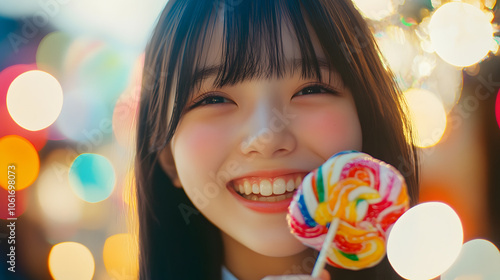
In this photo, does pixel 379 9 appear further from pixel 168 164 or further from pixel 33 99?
pixel 33 99

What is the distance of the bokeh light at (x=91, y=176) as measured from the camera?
11.7 feet

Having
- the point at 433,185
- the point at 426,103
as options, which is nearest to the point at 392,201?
the point at 426,103

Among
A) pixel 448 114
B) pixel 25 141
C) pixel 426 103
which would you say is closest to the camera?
pixel 426 103

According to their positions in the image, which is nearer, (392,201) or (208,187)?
(392,201)

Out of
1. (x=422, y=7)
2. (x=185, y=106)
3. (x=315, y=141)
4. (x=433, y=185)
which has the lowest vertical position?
(x=433, y=185)

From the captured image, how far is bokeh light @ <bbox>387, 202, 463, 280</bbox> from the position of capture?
1289mm

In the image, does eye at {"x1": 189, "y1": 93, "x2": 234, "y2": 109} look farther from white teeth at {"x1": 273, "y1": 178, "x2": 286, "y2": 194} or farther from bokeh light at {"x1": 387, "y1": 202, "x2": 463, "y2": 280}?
bokeh light at {"x1": 387, "y1": 202, "x2": 463, "y2": 280}

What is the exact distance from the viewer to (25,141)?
3.41 meters

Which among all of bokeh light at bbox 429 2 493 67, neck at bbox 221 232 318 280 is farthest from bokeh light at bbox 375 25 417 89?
neck at bbox 221 232 318 280

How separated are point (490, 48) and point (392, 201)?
163cm

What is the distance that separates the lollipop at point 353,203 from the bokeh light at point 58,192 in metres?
3.06

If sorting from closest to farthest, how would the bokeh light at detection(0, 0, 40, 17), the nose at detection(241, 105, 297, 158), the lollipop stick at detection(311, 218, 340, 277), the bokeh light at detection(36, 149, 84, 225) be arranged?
the lollipop stick at detection(311, 218, 340, 277) < the nose at detection(241, 105, 297, 158) < the bokeh light at detection(0, 0, 40, 17) < the bokeh light at detection(36, 149, 84, 225)

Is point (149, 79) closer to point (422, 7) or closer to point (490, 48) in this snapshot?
point (422, 7)

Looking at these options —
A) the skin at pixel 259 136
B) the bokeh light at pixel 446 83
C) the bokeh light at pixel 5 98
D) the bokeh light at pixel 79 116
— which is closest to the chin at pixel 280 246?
the skin at pixel 259 136
